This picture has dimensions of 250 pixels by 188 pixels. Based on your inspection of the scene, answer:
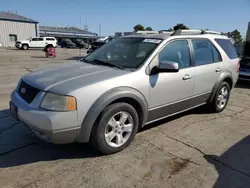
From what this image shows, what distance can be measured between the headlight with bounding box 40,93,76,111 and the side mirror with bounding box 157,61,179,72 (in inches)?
55.9

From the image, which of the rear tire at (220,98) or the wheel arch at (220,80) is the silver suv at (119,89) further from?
the rear tire at (220,98)

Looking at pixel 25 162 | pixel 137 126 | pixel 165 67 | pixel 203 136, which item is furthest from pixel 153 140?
pixel 25 162

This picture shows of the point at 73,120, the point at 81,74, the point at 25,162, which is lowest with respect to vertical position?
the point at 25,162

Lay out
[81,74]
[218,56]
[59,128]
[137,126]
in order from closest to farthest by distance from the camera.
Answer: [59,128]
[81,74]
[137,126]
[218,56]

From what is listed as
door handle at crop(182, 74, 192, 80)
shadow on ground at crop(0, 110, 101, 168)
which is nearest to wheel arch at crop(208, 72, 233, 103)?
door handle at crop(182, 74, 192, 80)

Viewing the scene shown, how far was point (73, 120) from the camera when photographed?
2.78 metres

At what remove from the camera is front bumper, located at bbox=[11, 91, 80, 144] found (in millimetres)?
2689

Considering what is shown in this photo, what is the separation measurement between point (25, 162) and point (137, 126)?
1608 mm

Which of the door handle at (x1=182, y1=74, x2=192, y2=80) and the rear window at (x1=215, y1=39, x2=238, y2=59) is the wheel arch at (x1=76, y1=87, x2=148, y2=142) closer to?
the door handle at (x1=182, y1=74, x2=192, y2=80)

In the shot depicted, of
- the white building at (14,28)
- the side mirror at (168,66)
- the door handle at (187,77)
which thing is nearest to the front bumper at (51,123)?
the side mirror at (168,66)

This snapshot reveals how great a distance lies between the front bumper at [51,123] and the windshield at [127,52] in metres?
1.25

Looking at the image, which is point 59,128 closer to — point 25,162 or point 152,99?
point 25,162

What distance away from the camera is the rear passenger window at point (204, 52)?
14.1ft

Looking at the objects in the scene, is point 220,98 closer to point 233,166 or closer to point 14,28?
point 233,166
